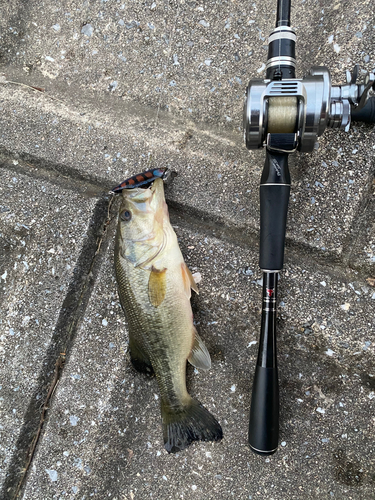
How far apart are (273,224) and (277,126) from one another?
0.50 m

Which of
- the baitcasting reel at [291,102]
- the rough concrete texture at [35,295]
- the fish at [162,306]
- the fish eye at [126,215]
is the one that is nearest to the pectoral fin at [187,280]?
the fish at [162,306]

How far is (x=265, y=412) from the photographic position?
193 centimetres

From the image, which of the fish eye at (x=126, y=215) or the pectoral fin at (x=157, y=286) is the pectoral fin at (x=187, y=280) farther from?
the fish eye at (x=126, y=215)

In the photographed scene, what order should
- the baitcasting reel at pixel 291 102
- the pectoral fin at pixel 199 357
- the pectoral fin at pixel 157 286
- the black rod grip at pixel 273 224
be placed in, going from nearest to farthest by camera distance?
the baitcasting reel at pixel 291 102
the black rod grip at pixel 273 224
the pectoral fin at pixel 157 286
the pectoral fin at pixel 199 357

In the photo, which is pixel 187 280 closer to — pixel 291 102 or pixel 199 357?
pixel 199 357

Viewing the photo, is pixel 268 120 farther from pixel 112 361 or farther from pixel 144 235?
pixel 112 361

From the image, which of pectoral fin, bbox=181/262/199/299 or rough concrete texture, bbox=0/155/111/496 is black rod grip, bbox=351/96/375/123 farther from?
rough concrete texture, bbox=0/155/111/496

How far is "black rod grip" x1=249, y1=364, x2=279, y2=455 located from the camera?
1.92m

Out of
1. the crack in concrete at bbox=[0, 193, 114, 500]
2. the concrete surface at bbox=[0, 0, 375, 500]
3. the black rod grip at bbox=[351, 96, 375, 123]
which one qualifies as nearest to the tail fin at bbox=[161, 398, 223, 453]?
the concrete surface at bbox=[0, 0, 375, 500]

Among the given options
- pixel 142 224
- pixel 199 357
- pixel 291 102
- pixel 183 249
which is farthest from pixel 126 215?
pixel 291 102

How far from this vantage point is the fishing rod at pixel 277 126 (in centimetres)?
166

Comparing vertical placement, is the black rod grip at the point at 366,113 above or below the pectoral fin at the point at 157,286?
above

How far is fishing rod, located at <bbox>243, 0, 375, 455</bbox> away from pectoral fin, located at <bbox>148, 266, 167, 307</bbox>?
592 millimetres

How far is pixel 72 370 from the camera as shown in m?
2.40
